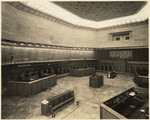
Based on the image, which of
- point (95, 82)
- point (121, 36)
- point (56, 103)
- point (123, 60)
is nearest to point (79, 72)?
point (95, 82)

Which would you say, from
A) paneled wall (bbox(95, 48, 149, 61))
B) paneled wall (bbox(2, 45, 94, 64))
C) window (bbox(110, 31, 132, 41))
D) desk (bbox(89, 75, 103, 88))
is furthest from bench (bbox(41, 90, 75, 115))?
window (bbox(110, 31, 132, 41))

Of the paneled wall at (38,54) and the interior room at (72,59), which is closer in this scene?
the interior room at (72,59)

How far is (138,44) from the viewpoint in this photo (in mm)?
11703

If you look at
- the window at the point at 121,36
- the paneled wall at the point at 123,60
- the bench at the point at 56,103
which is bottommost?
the bench at the point at 56,103

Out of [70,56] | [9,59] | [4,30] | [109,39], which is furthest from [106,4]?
[9,59]

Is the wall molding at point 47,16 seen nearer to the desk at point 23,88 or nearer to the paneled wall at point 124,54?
the paneled wall at point 124,54

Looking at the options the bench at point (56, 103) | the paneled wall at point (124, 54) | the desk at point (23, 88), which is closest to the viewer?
the bench at point (56, 103)

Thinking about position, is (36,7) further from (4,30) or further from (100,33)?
(100,33)

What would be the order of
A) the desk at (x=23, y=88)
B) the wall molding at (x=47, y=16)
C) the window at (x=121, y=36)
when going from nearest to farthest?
1. the desk at (x=23, y=88)
2. the wall molding at (x=47, y=16)
3. the window at (x=121, y=36)

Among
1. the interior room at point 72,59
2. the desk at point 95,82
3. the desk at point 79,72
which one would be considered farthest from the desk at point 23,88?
the desk at point 79,72

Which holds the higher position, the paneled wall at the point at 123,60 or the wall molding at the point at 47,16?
the wall molding at the point at 47,16

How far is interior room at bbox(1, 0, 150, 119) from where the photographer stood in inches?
154

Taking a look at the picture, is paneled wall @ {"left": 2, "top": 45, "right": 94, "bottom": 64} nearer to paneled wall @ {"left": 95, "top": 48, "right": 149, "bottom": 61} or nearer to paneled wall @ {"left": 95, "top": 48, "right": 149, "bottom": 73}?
paneled wall @ {"left": 95, "top": 48, "right": 149, "bottom": 61}

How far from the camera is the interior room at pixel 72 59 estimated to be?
3.92 m
